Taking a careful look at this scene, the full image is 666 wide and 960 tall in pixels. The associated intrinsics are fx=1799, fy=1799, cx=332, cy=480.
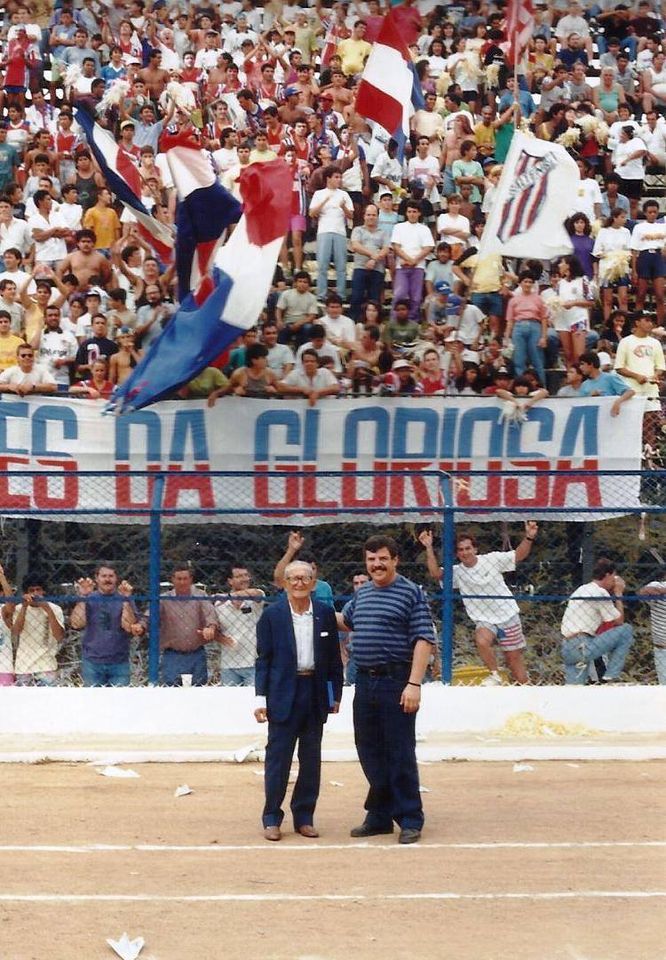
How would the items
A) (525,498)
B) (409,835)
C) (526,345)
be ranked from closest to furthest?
(409,835), (525,498), (526,345)

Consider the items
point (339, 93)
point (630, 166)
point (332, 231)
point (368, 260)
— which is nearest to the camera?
point (368, 260)

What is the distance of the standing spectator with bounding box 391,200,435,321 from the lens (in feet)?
60.8

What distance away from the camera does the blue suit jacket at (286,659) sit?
1105 cm

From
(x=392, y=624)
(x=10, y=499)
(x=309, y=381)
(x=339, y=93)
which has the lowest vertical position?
(x=392, y=624)

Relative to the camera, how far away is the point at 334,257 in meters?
19.3

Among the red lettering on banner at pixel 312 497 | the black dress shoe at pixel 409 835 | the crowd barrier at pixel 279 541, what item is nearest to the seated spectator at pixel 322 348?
the crowd barrier at pixel 279 541

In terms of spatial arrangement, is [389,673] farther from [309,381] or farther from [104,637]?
[309,381]

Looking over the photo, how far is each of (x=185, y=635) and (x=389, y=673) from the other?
148 inches

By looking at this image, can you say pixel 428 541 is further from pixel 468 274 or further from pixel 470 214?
pixel 470 214

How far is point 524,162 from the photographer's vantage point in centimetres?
1639

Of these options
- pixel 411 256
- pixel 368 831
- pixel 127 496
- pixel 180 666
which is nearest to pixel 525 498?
pixel 180 666

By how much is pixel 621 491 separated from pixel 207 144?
781cm

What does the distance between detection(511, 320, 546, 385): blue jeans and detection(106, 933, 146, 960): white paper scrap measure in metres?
9.50

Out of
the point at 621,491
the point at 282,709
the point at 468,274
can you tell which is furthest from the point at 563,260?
the point at 282,709
